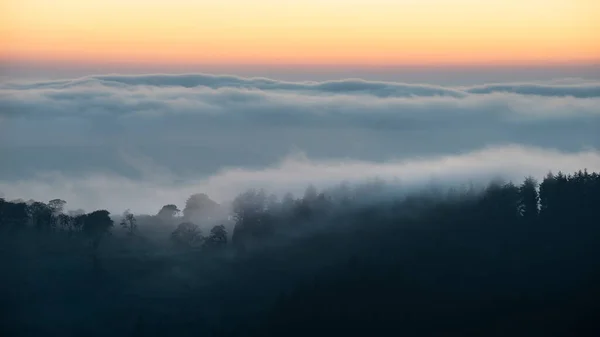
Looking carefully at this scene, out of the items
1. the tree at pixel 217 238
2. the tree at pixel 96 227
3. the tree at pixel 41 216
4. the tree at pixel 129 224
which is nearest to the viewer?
the tree at pixel 217 238

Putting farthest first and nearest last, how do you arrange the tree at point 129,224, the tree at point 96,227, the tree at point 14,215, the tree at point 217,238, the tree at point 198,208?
the tree at point 198,208
the tree at point 129,224
the tree at point 14,215
the tree at point 96,227
the tree at point 217,238

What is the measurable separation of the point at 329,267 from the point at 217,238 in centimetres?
1345

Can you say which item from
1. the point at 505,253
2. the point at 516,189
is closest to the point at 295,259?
the point at 505,253

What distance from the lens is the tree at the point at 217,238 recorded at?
79.4 m

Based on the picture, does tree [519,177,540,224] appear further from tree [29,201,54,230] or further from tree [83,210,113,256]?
tree [29,201,54,230]

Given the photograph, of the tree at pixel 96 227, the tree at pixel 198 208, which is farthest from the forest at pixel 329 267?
the tree at pixel 198 208

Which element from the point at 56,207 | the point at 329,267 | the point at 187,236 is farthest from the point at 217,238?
the point at 56,207

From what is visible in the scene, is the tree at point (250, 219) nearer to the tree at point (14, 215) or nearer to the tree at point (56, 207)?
the tree at point (56, 207)

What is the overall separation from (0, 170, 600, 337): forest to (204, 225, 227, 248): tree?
135 mm

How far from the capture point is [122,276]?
7512cm

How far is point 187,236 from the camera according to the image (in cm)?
8219

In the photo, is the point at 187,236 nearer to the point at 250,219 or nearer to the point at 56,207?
the point at 250,219

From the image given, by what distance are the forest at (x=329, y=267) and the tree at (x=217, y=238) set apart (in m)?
0.13

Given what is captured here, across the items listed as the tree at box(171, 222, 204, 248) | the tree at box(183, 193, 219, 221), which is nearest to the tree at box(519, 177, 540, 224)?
the tree at box(171, 222, 204, 248)
